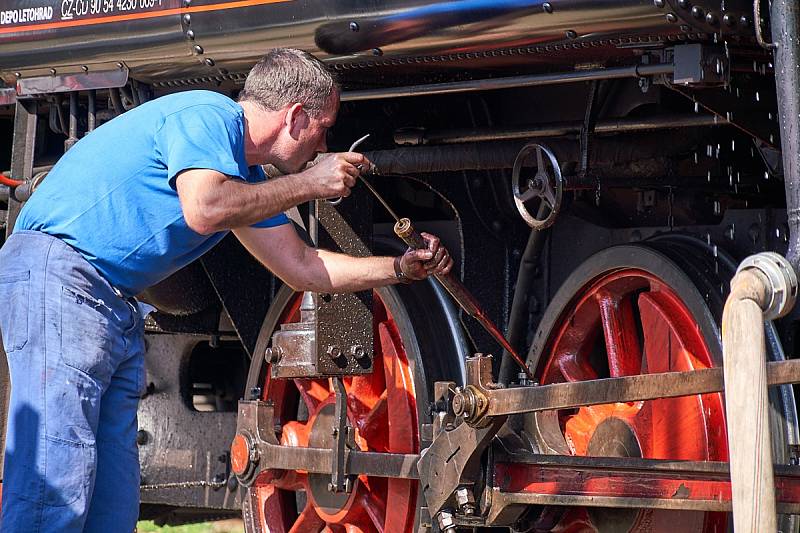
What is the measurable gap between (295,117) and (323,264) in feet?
1.42

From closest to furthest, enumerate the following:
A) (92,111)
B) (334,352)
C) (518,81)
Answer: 1. (518,81)
2. (334,352)
3. (92,111)

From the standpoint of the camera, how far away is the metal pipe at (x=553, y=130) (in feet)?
10.5

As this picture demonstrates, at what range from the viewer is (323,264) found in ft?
10.8

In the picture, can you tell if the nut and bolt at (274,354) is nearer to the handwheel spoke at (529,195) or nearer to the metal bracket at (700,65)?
the handwheel spoke at (529,195)

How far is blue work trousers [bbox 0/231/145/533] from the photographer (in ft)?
9.01

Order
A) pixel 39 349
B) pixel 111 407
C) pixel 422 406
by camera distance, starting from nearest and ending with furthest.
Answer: pixel 39 349, pixel 111 407, pixel 422 406

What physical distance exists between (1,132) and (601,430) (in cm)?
296

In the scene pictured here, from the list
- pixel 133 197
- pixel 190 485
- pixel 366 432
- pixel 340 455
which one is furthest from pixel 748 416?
pixel 190 485

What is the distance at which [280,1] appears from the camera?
11.0 ft

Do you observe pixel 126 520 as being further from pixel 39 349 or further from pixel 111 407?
pixel 39 349

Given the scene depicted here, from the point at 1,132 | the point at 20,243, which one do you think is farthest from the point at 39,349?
the point at 1,132

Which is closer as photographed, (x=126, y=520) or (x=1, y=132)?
(x=126, y=520)

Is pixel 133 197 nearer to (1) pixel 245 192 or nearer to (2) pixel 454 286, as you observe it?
(1) pixel 245 192

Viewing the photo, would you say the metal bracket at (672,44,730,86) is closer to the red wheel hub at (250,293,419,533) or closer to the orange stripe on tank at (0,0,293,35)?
the orange stripe on tank at (0,0,293,35)
